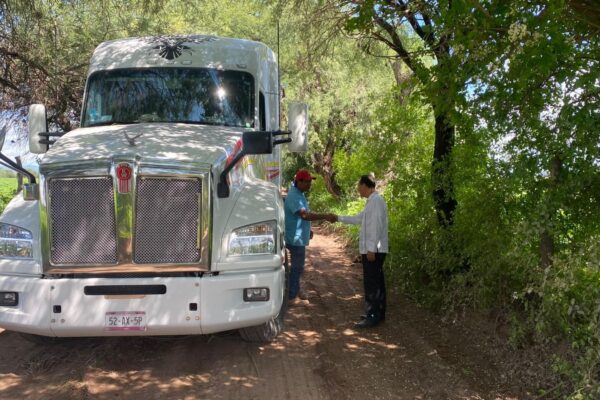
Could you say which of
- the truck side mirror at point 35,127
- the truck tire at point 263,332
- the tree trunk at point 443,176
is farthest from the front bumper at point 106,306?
the tree trunk at point 443,176

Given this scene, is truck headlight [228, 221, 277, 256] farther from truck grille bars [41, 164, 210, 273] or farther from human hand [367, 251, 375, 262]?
human hand [367, 251, 375, 262]

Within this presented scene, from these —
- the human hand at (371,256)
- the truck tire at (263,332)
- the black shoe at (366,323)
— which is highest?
the human hand at (371,256)

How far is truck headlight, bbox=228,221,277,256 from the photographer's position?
185 inches

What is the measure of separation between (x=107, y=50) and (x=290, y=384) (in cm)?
474

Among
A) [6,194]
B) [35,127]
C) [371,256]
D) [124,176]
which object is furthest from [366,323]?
[6,194]

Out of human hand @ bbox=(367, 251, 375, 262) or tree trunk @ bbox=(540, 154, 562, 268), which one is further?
human hand @ bbox=(367, 251, 375, 262)

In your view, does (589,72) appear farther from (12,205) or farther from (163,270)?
(12,205)

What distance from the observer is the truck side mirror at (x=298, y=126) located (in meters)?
6.52

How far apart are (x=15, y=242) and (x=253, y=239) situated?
2041 mm

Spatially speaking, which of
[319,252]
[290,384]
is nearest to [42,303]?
[290,384]

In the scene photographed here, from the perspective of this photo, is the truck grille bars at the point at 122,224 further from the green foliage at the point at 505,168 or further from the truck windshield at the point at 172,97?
the green foliage at the point at 505,168

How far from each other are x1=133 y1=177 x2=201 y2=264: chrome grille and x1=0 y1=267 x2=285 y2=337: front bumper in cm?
23

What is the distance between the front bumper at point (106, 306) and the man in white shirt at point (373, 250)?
226 cm

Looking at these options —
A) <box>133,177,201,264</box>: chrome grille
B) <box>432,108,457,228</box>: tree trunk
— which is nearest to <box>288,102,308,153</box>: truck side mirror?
<box>432,108,457,228</box>: tree trunk
